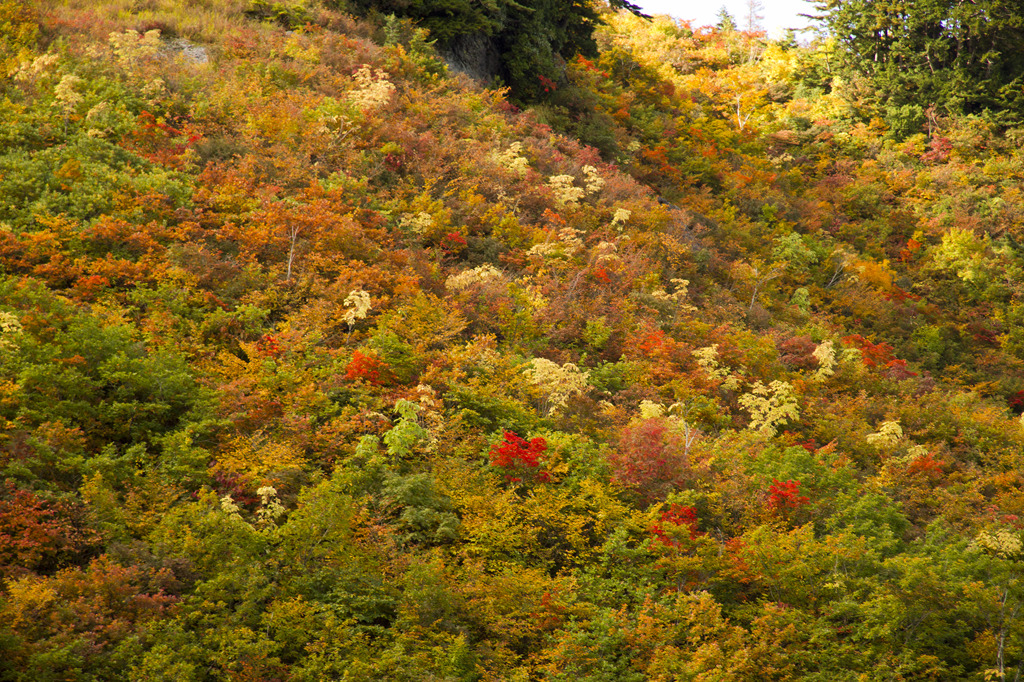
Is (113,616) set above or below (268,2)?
below

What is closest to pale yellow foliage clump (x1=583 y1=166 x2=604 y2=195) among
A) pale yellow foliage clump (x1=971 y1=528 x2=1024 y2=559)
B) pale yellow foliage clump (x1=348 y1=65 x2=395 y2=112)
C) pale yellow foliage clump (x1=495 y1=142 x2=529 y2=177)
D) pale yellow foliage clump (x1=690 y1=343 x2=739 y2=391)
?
pale yellow foliage clump (x1=495 y1=142 x2=529 y2=177)

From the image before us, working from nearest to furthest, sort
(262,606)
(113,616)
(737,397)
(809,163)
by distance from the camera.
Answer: (113,616) → (262,606) → (737,397) → (809,163)

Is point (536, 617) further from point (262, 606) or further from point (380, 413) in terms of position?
point (380, 413)

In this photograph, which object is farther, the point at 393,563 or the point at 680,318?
the point at 680,318

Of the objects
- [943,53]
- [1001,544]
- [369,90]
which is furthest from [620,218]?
[943,53]

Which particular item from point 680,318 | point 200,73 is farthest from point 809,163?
point 200,73

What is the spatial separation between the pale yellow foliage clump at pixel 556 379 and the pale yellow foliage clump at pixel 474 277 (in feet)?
6.83

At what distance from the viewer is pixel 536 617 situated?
7086mm

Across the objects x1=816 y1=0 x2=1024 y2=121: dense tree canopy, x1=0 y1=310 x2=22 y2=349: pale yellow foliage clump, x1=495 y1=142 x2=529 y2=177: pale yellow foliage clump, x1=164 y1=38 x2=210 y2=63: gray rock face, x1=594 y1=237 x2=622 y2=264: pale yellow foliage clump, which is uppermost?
x1=816 y1=0 x2=1024 y2=121: dense tree canopy

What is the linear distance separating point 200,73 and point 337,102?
2.76 meters

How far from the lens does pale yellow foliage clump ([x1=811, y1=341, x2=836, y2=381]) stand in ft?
45.7

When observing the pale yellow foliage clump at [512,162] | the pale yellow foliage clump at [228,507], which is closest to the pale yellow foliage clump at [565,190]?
the pale yellow foliage clump at [512,162]

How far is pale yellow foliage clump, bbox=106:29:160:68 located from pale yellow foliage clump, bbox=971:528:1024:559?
16.0m

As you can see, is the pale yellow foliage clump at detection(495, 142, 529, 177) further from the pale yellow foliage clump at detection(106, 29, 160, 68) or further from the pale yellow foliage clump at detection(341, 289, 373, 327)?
the pale yellow foliage clump at detection(106, 29, 160, 68)
